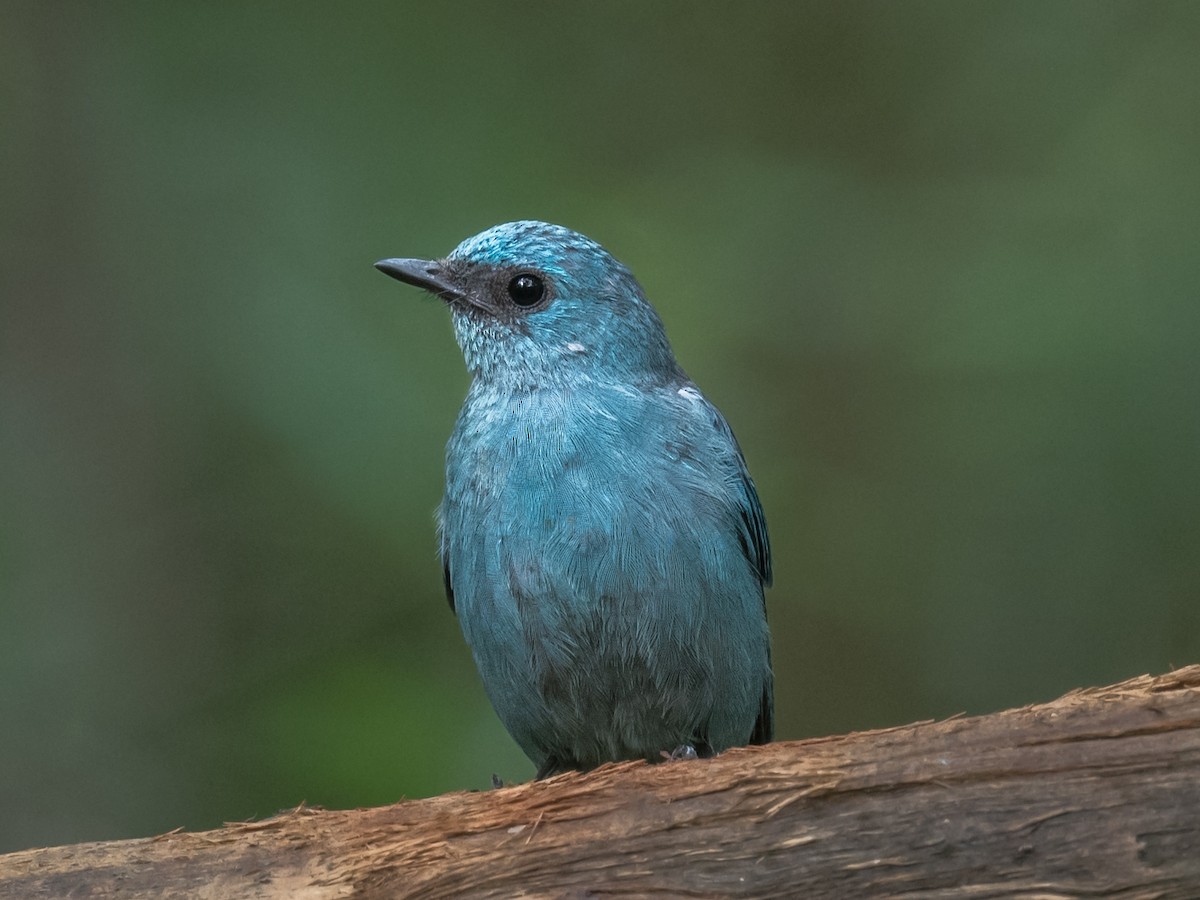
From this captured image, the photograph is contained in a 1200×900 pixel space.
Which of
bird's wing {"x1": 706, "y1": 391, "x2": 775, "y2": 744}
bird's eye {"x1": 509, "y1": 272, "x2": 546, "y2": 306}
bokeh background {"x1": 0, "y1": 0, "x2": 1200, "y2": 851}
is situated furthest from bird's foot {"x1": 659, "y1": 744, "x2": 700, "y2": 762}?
bird's eye {"x1": 509, "y1": 272, "x2": 546, "y2": 306}

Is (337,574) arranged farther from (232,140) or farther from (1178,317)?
(1178,317)

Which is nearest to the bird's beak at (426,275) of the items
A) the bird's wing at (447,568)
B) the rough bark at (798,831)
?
the bird's wing at (447,568)

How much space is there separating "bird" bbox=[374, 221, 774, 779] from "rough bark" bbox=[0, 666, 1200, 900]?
1.15 meters

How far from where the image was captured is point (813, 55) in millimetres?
8227

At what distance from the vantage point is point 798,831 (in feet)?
11.6

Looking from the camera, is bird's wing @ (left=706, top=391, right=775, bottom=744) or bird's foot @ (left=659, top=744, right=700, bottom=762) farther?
bird's wing @ (left=706, top=391, right=775, bottom=744)

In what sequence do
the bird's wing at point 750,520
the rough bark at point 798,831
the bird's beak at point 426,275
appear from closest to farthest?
1. the rough bark at point 798,831
2. the bird's wing at point 750,520
3. the bird's beak at point 426,275

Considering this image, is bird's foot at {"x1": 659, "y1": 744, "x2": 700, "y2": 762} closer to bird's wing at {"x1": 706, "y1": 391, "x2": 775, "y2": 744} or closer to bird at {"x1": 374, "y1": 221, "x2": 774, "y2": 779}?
bird at {"x1": 374, "y1": 221, "x2": 774, "y2": 779}

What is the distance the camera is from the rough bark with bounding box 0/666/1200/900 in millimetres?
3373

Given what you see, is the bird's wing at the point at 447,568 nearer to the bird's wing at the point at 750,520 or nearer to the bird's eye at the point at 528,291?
the bird's eye at the point at 528,291

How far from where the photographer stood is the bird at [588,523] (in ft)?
16.4

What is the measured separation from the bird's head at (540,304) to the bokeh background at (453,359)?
126cm

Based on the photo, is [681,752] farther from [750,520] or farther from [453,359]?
[453,359]

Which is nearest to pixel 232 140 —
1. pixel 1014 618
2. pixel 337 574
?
pixel 337 574
